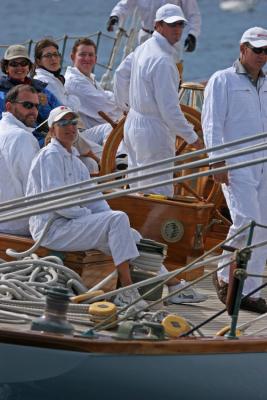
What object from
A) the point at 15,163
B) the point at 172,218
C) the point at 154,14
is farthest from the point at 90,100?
the point at 15,163

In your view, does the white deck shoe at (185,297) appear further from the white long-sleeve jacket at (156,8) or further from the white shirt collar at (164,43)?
the white long-sleeve jacket at (156,8)

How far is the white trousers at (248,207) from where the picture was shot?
7.03 m

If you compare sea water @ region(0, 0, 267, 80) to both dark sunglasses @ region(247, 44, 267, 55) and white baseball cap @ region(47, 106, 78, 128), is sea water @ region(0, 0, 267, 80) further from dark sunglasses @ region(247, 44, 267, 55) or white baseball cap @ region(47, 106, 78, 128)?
white baseball cap @ region(47, 106, 78, 128)

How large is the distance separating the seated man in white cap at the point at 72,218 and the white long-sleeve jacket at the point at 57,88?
222 centimetres

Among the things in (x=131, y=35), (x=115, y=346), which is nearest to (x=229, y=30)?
(x=131, y=35)

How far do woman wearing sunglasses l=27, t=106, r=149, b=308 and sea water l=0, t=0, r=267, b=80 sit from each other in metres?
21.6

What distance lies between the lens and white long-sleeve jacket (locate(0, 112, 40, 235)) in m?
7.15

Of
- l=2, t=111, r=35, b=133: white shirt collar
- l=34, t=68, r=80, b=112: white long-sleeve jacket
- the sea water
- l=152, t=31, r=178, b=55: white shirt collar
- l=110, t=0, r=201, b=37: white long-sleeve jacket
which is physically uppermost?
the sea water

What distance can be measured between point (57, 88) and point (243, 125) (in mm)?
2304

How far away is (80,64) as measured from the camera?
→ 980cm

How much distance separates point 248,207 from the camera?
7027 millimetres

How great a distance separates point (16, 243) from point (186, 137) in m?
1.32

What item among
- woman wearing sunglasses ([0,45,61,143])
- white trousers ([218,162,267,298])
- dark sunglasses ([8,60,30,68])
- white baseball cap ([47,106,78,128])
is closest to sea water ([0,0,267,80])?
woman wearing sunglasses ([0,45,61,143])

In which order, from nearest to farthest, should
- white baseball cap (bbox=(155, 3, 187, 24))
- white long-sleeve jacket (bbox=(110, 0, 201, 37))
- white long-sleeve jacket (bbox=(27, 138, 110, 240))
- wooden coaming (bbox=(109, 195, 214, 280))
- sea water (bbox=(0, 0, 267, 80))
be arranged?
white long-sleeve jacket (bbox=(27, 138, 110, 240)), wooden coaming (bbox=(109, 195, 214, 280)), white baseball cap (bbox=(155, 3, 187, 24)), white long-sleeve jacket (bbox=(110, 0, 201, 37)), sea water (bbox=(0, 0, 267, 80))
